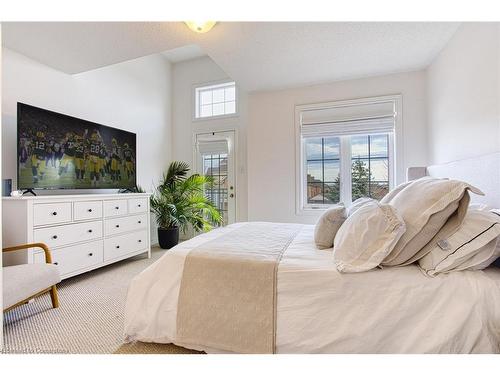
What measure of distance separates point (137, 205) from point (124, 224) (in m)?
0.31

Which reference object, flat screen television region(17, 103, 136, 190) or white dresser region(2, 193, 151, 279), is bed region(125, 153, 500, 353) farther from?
flat screen television region(17, 103, 136, 190)

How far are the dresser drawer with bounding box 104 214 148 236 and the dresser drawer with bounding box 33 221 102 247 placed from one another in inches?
4.4

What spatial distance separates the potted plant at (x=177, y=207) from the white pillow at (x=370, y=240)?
295 centimetres

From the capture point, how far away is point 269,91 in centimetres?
375

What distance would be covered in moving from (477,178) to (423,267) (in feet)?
3.24

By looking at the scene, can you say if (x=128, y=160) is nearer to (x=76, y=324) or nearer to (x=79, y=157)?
(x=79, y=157)

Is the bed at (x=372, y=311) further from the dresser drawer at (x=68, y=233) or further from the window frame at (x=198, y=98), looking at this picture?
the window frame at (x=198, y=98)

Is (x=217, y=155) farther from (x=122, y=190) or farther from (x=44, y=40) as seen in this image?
(x=44, y=40)

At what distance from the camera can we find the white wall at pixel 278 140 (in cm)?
338

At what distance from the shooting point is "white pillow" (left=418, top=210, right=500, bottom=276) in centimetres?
111

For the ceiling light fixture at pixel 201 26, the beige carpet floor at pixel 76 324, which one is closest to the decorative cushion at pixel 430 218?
the beige carpet floor at pixel 76 324

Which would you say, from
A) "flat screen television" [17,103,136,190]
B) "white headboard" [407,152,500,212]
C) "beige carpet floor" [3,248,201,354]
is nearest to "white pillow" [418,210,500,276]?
"white headboard" [407,152,500,212]

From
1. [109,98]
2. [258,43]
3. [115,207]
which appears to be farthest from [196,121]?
[258,43]
